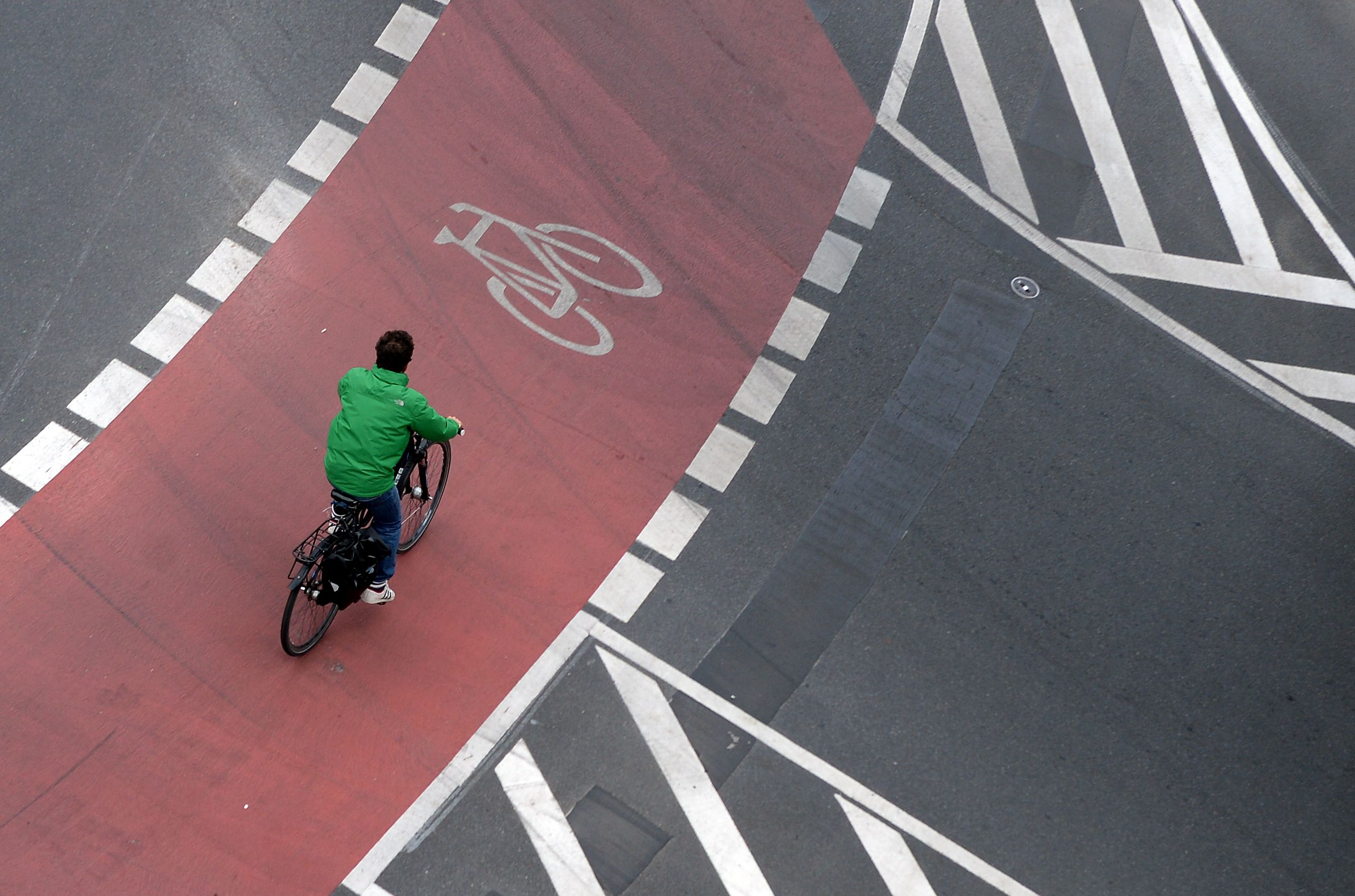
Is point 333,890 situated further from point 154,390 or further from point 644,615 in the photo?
point 154,390

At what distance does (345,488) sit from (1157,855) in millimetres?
5757

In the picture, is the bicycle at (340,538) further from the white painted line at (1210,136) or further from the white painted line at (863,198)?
the white painted line at (1210,136)

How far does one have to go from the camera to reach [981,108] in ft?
34.9

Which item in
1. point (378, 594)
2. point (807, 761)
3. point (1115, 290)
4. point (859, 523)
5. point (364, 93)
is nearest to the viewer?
point (807, 761)

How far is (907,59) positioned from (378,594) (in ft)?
24.1

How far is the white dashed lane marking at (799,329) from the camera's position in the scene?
9.17 metres

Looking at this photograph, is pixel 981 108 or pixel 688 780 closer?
pixel 688 780

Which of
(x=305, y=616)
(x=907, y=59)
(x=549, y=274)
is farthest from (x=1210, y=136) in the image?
(x=305, y=616)

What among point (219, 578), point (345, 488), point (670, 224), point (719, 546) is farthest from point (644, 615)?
point (670, 224)

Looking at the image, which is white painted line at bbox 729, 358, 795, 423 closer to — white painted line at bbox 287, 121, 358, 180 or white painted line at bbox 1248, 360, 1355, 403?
white painted line at bbox 1248, 360, 1355, 403

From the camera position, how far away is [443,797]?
23.5 ft

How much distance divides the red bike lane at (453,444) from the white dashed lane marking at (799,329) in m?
0.14

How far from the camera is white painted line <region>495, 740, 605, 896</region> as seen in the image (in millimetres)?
6855

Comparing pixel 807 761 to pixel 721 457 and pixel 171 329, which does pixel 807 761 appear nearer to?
pixel 721 457
